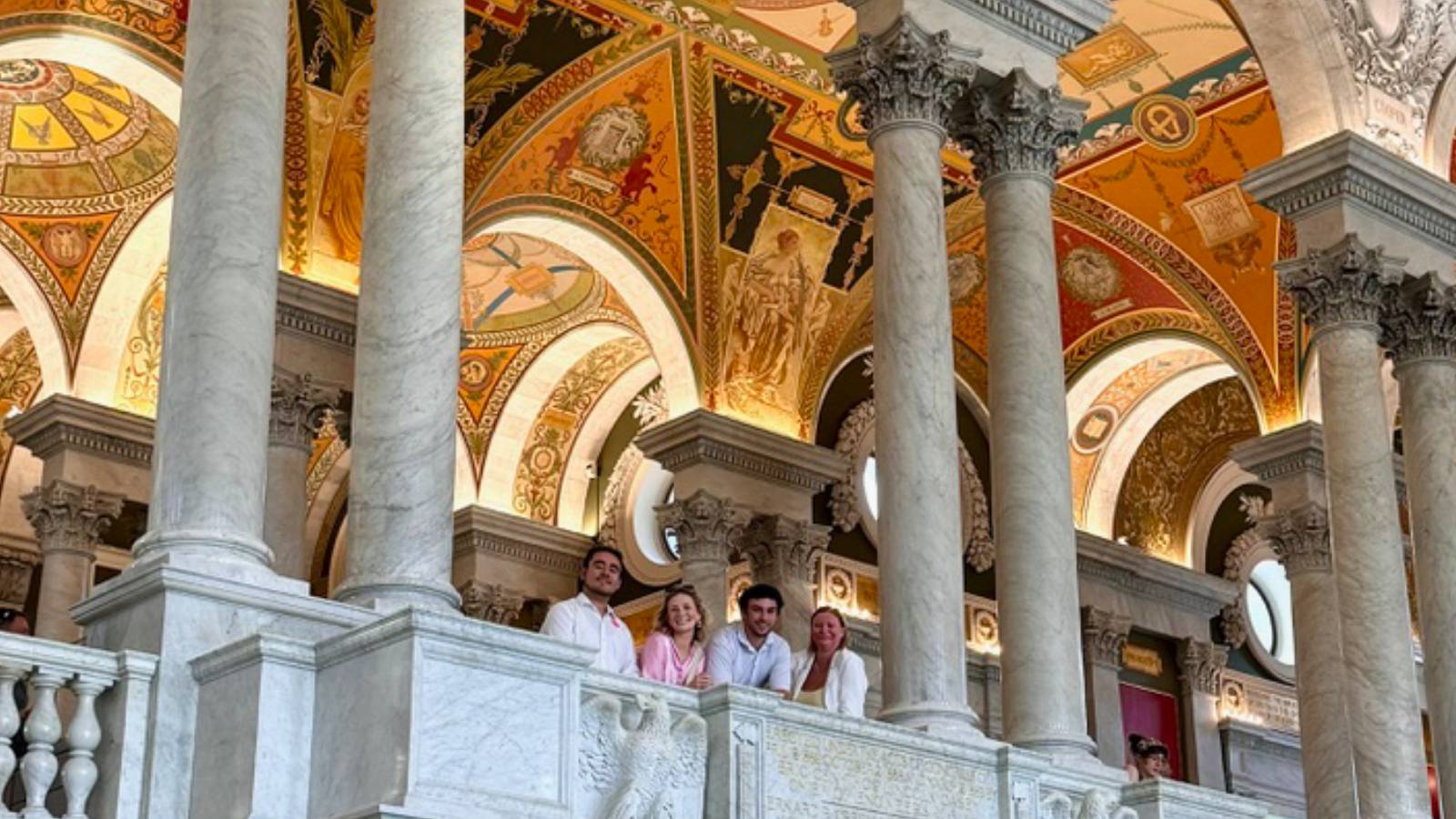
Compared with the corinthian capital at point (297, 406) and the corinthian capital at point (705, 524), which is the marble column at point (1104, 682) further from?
the corinthian capital at point (297, 406)

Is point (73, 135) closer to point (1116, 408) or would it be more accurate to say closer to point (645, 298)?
point (645, 298)

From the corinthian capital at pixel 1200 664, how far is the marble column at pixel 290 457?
361 inches

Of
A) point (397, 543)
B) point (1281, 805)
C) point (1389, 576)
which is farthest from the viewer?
point (1281, 805)

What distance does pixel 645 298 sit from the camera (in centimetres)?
1684

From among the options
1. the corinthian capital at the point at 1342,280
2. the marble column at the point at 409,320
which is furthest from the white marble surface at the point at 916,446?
the corinthian capital at the point at 1342,280

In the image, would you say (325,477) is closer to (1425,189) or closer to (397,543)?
(1425,189)

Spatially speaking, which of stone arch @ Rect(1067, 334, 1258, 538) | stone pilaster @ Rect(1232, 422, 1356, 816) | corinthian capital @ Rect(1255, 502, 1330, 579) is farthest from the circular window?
corinthian capital @ Rect(1255, 502, 1330, 579)

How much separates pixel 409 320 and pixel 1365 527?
6474 mm

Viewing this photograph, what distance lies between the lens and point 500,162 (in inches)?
610

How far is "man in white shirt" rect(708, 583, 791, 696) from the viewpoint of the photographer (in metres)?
8.69

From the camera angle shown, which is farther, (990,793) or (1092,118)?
(1092,118)

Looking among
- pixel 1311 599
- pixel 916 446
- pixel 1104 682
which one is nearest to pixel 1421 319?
pixel 1311 599

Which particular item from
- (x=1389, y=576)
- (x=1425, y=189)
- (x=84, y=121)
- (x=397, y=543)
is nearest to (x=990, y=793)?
(x=397, y=543)

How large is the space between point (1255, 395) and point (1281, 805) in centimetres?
472
